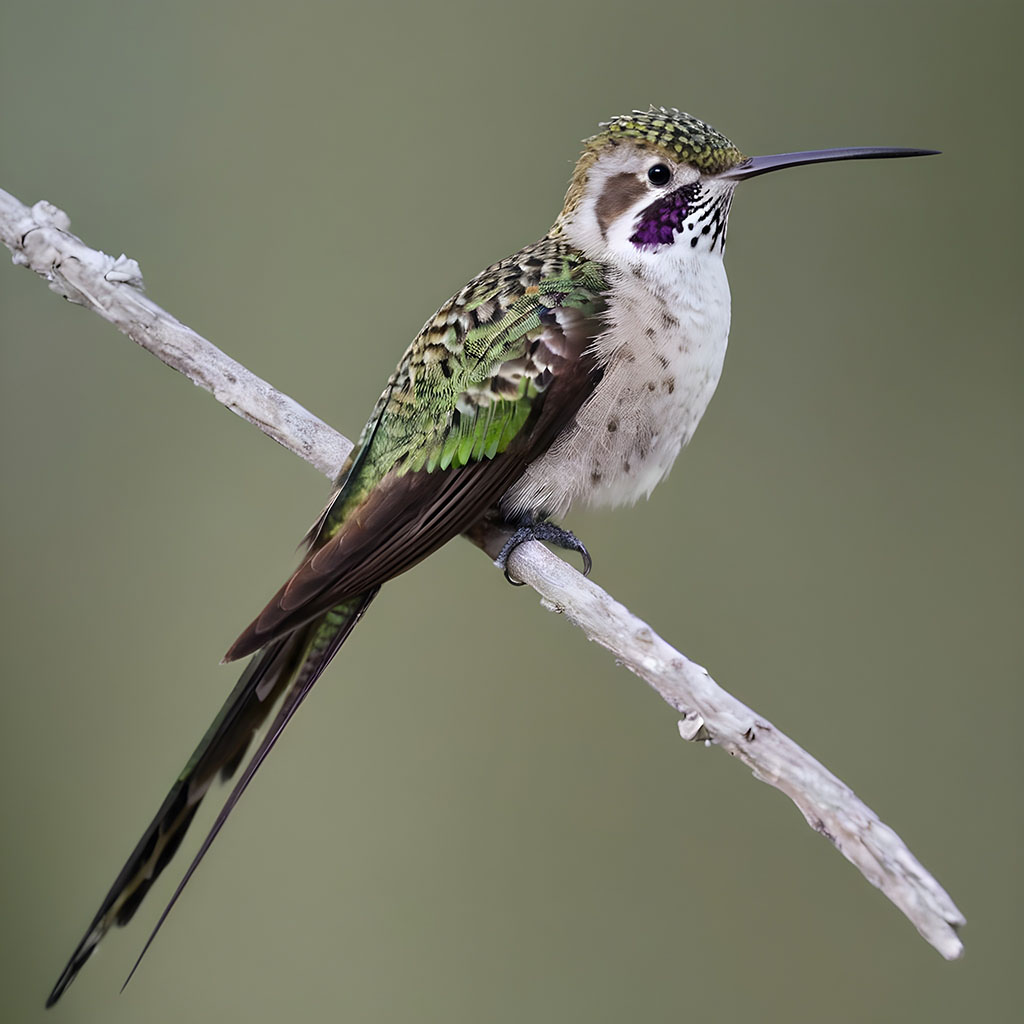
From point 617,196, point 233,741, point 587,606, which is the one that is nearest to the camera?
point 587,606

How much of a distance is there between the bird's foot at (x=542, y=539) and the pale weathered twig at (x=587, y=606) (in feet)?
0.06

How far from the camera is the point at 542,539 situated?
1.39m

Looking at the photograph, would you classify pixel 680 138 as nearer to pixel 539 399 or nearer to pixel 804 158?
pixel 804 158

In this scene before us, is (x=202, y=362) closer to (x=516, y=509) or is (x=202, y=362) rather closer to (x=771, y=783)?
(x=516, y=509)

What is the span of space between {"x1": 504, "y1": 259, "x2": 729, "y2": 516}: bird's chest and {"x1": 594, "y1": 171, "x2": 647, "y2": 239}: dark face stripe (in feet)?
0.29

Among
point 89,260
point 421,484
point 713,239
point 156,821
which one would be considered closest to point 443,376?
point 421,484

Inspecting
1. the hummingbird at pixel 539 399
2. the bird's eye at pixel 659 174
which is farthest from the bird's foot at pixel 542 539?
the bird's eye at pixel 659 174

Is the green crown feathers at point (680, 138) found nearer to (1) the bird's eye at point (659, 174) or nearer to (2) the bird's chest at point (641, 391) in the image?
(1) the bird's eye at point (659, 174)

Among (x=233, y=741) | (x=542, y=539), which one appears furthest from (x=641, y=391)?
(x=233, y=741)

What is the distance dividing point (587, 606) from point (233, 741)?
18.4 inches

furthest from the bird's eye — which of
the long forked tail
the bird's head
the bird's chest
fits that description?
the long forked tail

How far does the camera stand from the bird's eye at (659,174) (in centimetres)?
133

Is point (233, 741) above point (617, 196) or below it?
below

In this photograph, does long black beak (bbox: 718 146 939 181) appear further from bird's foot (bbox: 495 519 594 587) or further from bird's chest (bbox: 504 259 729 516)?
bird's foot (bbox: 495 519 594 587)
